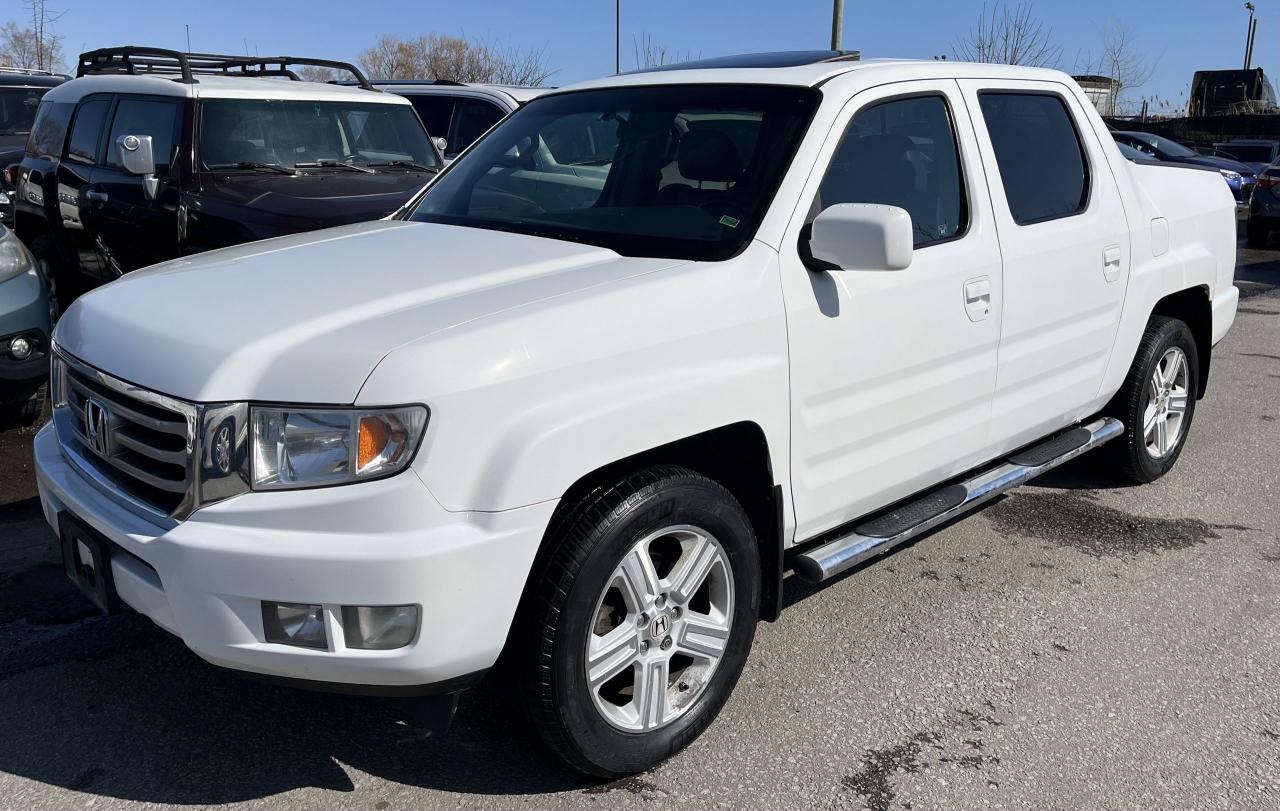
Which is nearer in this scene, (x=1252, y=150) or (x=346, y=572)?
(x=346, y=572)

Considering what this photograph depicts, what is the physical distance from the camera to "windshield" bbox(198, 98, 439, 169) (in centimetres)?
695

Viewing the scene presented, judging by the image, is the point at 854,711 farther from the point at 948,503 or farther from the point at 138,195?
the point at 138,195

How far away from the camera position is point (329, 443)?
8.13ft

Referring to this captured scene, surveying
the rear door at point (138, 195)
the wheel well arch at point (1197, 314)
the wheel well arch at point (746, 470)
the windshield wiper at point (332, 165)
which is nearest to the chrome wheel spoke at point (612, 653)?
the wheel well arch at point (746, 470)

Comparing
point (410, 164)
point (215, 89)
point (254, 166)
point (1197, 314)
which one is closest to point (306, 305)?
point (1197, 314)

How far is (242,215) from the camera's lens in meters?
6.39

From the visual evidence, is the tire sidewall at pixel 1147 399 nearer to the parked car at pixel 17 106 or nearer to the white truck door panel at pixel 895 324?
the white truck door panel at pixel 895 324

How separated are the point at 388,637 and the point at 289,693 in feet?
3.58

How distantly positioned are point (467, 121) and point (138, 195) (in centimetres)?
380

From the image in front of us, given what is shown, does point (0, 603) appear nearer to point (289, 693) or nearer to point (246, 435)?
point (289, 693)

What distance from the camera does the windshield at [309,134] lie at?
22.8 ft

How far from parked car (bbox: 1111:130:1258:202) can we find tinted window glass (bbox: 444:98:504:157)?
12978 mm

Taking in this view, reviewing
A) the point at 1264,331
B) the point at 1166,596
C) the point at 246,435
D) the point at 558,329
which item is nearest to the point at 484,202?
the point at 558,329

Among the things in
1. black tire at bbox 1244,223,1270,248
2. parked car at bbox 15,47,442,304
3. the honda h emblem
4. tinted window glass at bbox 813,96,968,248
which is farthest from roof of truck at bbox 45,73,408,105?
black tire at bbox 1244,223,1270,248
